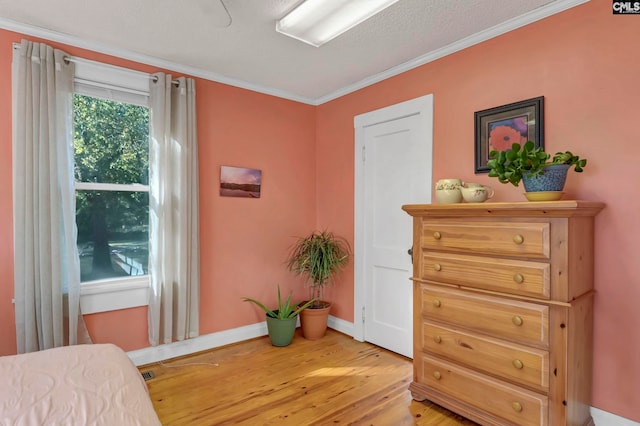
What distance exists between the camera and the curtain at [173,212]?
2.85 meters

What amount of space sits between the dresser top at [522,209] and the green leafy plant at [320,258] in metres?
1.33

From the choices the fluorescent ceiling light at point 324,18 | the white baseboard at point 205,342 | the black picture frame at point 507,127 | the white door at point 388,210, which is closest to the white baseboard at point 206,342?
the white baseboard at point 205,342

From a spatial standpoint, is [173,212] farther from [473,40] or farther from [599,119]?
[599,119]

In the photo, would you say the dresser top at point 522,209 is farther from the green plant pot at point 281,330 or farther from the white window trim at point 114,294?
the white window trim at point 114,294

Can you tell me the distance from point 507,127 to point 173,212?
2.64 meters

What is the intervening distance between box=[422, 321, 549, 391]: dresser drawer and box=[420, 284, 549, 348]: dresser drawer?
2.0 inches

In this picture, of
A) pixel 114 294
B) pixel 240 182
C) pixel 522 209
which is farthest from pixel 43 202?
pixel 522 209

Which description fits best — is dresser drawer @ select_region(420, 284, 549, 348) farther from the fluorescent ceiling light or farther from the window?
the window

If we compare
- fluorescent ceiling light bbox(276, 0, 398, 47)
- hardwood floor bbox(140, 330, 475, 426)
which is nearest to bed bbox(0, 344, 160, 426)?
hardwood floor bbox(140, 330, 475, 426)

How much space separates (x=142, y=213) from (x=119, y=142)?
23.9 inches

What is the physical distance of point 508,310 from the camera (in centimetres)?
188

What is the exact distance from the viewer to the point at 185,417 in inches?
83.9

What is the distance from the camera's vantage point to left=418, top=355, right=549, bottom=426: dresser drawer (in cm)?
179

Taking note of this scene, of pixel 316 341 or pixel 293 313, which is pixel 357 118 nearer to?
pixel 293 313
